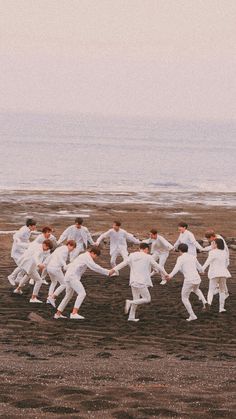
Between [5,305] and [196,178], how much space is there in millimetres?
61039

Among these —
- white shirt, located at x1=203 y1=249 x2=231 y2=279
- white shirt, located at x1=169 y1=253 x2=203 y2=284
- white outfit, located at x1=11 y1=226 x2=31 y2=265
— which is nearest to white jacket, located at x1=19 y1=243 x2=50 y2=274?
white outfit, located at x1=11 y1=226 x2=31 y2=265

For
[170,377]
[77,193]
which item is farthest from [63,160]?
A: [170,377]

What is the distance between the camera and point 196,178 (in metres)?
77.8

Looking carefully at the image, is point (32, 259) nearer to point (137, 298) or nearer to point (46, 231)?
point (46, 231)

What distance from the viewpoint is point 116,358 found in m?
13.1

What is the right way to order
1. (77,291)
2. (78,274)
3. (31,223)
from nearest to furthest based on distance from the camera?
(77,291) < (78,274) < (31,223)

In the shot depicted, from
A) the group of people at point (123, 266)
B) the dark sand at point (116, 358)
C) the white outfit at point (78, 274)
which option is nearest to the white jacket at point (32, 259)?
the group of people at point (123, 266)

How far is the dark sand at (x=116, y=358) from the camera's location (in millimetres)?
9703

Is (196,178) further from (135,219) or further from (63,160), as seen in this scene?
(135,219)

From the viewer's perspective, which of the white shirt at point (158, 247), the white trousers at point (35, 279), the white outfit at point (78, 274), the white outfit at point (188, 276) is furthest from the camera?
the white shirt at point (158, 247)

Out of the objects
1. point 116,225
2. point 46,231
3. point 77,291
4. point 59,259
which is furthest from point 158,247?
point 77,291

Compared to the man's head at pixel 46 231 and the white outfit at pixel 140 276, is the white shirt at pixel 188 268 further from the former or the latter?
the man's head at pixel 46 231

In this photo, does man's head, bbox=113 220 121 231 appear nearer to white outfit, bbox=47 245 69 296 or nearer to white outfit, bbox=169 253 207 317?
white outfit, bbox=47 245 69 296

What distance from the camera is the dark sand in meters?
9.70
